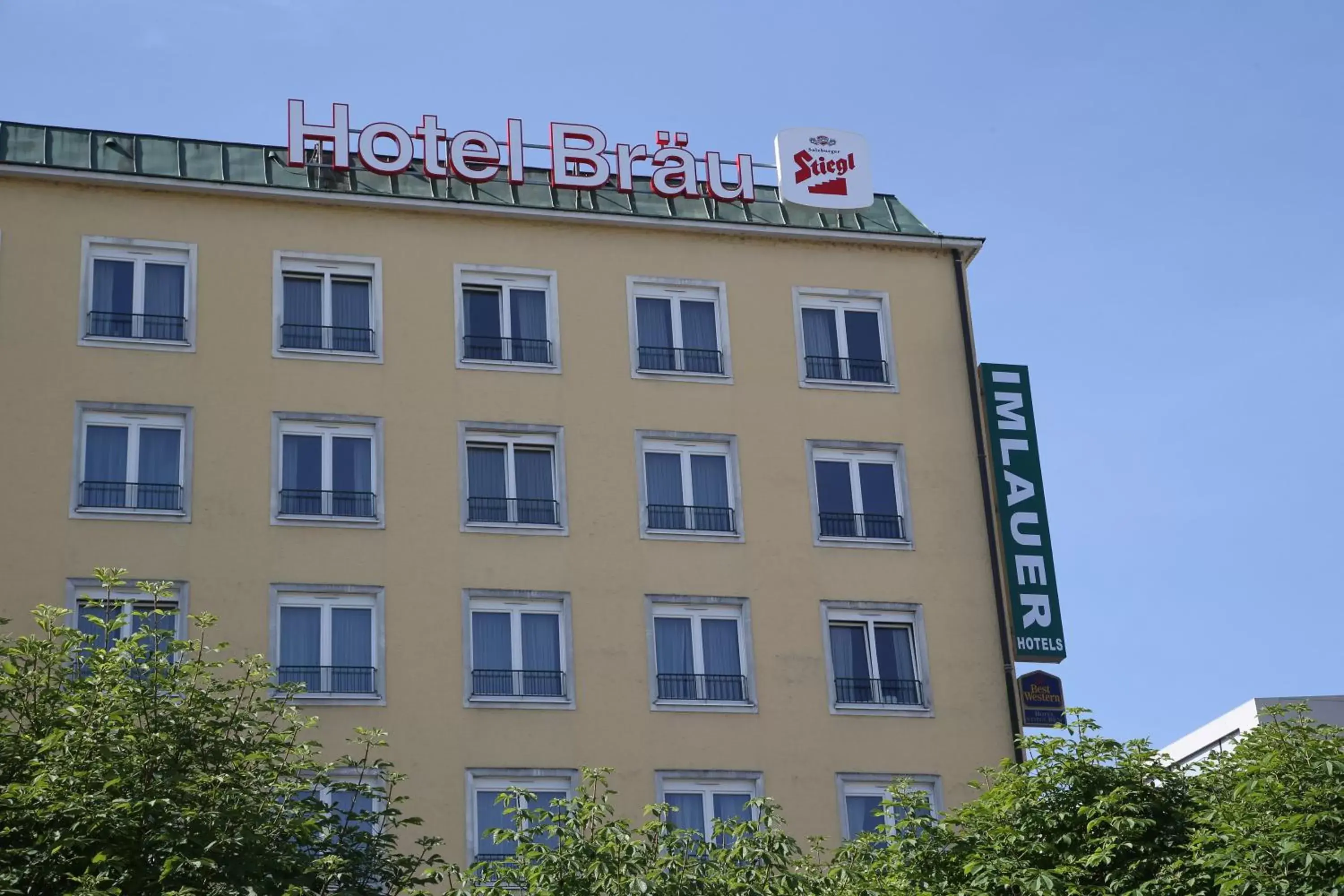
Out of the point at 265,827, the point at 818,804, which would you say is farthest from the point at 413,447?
the point at 265,827

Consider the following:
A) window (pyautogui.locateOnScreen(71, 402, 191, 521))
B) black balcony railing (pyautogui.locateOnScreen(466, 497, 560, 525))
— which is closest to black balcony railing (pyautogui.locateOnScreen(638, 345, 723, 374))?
black balcony railing (pyautogui.locateOnScreen(466, 497, 560, 525))

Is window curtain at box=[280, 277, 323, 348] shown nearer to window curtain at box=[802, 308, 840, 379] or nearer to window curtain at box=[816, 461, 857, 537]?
window curtain at box=[802, 308, 840, 379]

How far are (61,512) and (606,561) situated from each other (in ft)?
37.8

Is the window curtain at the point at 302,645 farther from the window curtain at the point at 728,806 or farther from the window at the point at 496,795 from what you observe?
the window curtain at the point at 728,806

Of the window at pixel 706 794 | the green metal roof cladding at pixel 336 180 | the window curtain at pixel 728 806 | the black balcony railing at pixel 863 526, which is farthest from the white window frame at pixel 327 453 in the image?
the black balcony railing at pixel 863 526

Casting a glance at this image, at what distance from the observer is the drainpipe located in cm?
4672

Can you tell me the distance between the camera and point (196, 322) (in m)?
45.2

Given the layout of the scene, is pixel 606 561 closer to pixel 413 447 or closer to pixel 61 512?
pixel 413 447

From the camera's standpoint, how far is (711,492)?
1848 inches

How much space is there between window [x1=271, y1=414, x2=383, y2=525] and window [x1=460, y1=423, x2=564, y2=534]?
2.00 m

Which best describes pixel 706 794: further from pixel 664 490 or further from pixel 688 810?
pixel 664 490

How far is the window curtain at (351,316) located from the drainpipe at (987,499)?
14382 millimetres

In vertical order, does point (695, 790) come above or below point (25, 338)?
below

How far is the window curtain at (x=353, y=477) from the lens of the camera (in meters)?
44.5
